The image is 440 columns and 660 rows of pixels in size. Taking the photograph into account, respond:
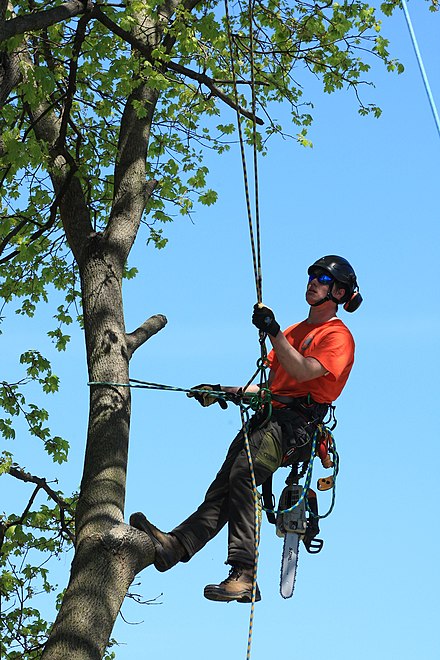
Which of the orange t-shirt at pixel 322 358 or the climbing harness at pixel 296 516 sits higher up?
the orange t-shirt at pixel 322 358

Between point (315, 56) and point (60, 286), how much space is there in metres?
3.32

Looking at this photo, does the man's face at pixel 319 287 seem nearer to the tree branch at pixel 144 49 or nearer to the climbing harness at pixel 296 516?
the climbing harness at pixel 296 516

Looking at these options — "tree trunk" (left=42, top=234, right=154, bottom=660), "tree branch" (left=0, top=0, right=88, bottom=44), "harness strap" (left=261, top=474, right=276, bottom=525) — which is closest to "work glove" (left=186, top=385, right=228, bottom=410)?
"harness strap" (left=261, top=474, right=276, bottom=525)

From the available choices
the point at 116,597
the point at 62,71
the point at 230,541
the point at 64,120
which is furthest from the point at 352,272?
the point at 62,71

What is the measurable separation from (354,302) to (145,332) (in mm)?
2052

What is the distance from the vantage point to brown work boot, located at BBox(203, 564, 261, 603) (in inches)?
238

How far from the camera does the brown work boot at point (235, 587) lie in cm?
604

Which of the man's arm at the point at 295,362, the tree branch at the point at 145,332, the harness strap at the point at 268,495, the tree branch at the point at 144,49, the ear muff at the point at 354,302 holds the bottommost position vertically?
the harness strap at the point at 268,495

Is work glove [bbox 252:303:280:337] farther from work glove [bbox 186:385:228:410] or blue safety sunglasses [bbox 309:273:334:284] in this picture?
work glove [bbox 186:385:228:410]

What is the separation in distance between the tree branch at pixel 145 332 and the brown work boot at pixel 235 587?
2.20 meters

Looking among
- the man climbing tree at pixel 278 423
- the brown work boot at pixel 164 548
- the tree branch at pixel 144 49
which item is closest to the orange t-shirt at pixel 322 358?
the man climbing tree at pixel 278 423

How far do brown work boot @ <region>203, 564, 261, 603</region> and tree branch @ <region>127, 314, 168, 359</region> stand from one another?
2.20m

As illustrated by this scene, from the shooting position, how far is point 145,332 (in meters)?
8.29

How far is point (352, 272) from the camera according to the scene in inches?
262
